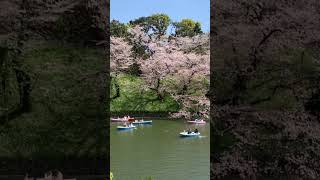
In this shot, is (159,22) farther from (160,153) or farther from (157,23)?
(160,153)

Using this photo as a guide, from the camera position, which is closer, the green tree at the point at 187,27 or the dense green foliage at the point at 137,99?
the dense green foliage at the point at 137,99

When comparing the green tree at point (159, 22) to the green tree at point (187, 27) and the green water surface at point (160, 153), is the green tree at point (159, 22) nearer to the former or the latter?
the green tree at point (187, 27)

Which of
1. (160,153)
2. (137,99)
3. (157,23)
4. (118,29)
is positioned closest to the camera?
(160,153)

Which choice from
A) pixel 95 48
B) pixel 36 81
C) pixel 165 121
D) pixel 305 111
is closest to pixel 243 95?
pixel 305 111

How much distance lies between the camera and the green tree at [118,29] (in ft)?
87.3

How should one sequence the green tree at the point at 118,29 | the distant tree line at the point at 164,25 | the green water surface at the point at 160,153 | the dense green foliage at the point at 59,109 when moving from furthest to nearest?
the distant tree line at the point at 164,25 < the green tree at the point at 118,29 < the green water surface at the point at 160,153 < the dense green foliage at the point at 59,109

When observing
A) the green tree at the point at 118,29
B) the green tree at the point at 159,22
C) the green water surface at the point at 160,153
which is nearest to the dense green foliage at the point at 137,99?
the green water surface at the point at 160,153

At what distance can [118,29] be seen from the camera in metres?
27.2

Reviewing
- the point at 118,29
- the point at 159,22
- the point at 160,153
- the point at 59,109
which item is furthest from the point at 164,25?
the point at 59,109

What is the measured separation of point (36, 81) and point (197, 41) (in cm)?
1913

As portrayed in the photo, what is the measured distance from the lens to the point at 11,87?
6.46 meters

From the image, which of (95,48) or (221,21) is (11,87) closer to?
(95,48)

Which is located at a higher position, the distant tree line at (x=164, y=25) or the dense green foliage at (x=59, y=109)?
the distant tree line at (x=164, y=25)

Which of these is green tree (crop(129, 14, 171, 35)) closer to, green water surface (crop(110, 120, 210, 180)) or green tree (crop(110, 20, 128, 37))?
green tree (crop(110, 20, 128, 37))
